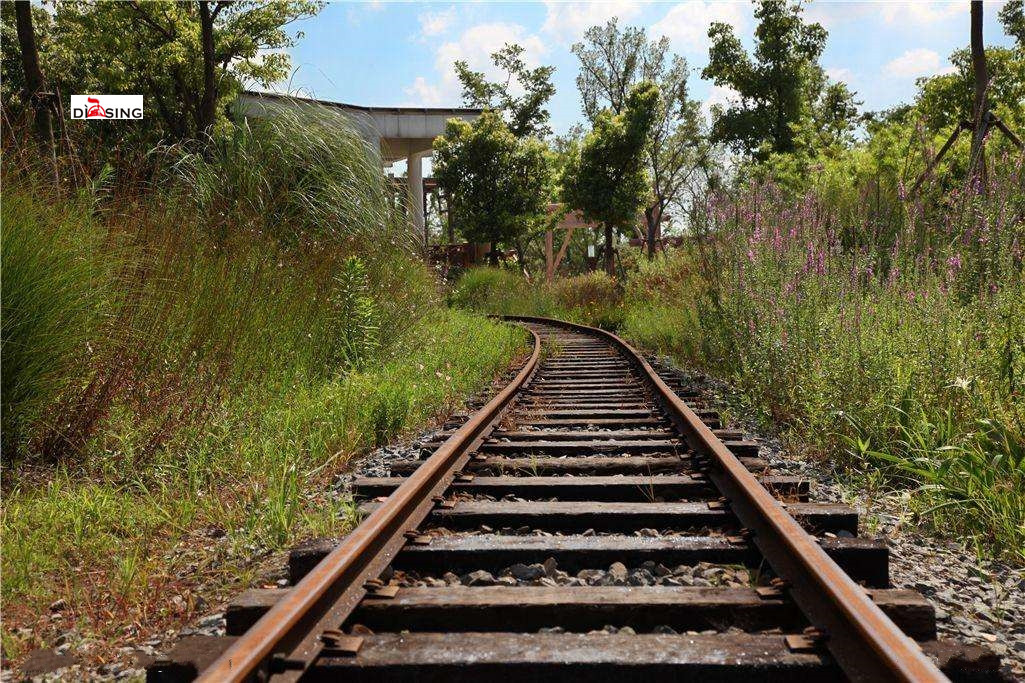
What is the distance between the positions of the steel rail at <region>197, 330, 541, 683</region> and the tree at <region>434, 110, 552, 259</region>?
25501mm

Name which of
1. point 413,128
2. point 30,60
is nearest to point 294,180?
point 30,60

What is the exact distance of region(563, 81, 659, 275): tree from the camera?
2747cm

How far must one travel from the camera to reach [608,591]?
259cm

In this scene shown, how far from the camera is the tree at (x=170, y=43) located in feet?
81.1

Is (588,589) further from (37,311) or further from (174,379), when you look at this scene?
(174,379)

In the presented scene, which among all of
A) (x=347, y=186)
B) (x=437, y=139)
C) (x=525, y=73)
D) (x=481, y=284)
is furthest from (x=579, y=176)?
(x=347, y=186)

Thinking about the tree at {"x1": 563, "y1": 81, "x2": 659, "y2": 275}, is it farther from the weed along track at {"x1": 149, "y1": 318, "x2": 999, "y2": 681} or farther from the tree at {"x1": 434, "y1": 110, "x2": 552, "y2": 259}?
the weed along track at {"x1": 149, "y1": 318, "x2": 999, "y2": 681}

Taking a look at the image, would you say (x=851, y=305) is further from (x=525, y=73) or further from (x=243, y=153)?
(x=525, y=73)

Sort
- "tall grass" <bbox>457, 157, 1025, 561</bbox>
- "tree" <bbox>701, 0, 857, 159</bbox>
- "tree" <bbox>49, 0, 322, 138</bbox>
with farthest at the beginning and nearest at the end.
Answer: "tree" <bbox>701, 0, 857, 159</bbox> → "tree" <bbox>49, 0, 322, 138</bbox> → "tall grass" <bbox>457, 157, 1025, 561</bbox>

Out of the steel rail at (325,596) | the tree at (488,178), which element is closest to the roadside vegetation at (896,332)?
the steel rail at (325,596)

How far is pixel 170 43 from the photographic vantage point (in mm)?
24781

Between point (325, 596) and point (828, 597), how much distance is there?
57.8 inches

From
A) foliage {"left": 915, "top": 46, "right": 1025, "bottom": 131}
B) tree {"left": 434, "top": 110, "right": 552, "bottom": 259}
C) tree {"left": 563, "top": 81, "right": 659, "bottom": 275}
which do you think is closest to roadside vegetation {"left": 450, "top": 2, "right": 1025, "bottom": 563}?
tree {"left": 563, "top": 81, "right": 659, "bottom": 275}

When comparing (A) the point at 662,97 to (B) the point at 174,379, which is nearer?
(B) the point at 174,379
